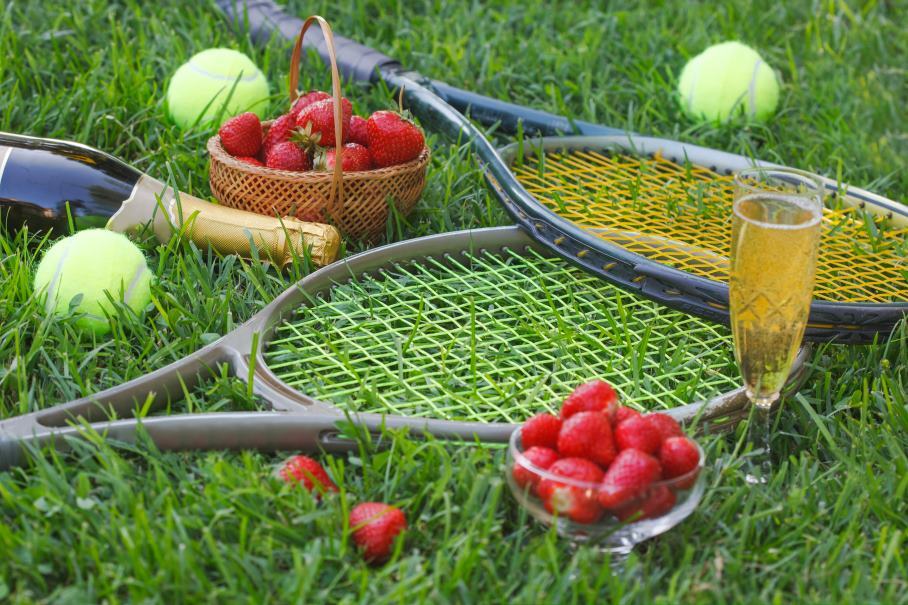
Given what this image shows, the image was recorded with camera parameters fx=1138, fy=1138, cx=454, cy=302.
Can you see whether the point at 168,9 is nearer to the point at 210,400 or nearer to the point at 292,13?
the point at 292,13

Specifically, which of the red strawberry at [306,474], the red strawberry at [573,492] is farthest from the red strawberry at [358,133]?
the red strawberry at [573,492]

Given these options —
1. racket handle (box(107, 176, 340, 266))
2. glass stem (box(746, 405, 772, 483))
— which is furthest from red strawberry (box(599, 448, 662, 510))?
racket handle (box(107, 176, 340, 266))

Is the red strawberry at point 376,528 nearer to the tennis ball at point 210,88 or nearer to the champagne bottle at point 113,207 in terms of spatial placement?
the champagne bottle at point 113,207

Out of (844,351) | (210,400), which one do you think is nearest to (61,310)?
(210,400)

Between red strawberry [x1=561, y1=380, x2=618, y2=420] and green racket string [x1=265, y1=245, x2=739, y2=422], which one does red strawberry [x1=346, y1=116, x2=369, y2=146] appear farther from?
red strawberry [x1=561, y1=380, x2=618, y2=420]

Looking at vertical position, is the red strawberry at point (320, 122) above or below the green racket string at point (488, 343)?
above

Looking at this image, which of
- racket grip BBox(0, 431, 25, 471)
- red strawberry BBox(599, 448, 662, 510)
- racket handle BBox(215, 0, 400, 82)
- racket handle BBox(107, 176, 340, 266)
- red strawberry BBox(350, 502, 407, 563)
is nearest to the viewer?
red strawberry BBox(599, 448, 662, 510)
